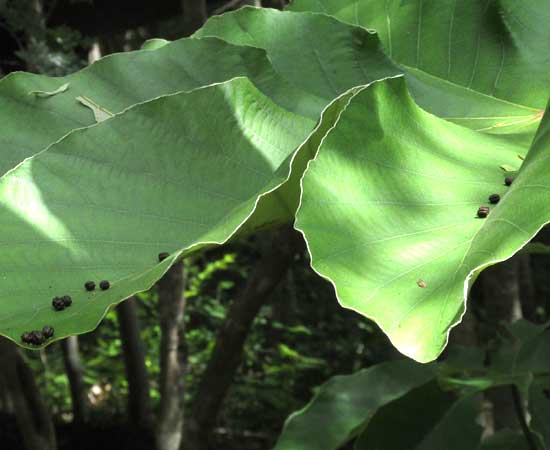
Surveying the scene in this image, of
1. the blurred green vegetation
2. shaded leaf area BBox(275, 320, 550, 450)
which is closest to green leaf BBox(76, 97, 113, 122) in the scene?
shaded leaf area BBox(275, 320, 550, 450)

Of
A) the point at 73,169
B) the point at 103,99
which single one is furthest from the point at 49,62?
the point at 73,169

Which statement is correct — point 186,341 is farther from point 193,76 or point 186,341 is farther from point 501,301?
point 193,76

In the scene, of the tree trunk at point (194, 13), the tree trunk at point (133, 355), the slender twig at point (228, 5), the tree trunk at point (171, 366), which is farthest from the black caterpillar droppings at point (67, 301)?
the tree trunk at point (133, 355)

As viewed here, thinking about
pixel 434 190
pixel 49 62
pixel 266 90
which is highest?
pixel 434 190

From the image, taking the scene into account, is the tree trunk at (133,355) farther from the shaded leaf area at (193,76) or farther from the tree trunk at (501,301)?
the shaded leaf area at (193,76)

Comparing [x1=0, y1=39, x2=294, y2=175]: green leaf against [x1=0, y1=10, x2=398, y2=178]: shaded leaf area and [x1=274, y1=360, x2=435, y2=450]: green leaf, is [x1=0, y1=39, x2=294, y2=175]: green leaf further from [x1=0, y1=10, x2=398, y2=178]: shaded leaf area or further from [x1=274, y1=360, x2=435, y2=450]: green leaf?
[x1=274, y1=360, x2=435, y2=450]: green leaf

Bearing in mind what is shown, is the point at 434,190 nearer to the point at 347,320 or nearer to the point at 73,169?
the point at 73,169
